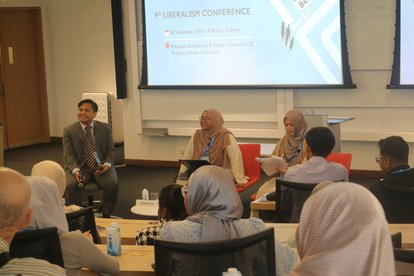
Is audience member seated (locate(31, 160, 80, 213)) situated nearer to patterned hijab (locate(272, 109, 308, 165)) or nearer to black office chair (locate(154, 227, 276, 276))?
black office chair (locate(154, 227, 276, 276))

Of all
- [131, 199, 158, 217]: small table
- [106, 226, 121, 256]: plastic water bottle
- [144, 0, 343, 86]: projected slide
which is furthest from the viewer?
[144, 0, 343, 86]: projected slide

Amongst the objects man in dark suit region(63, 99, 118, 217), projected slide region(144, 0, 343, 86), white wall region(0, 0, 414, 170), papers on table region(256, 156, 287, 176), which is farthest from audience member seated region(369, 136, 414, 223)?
projected slide region(144, 0, 343, 86)

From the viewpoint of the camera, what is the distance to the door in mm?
10523

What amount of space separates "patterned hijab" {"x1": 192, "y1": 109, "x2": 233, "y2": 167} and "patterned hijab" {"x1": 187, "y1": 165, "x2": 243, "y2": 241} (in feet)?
10.1

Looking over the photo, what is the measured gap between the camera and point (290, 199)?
3.96 metres

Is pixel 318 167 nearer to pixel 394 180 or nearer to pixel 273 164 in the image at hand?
pixel 394 180

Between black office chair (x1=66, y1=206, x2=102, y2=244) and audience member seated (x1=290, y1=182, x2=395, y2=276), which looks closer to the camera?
audience member seated (x1=290, y1=182, x2=395, y2=276)

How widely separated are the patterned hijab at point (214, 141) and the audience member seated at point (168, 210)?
259 cm

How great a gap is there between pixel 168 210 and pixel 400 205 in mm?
1392

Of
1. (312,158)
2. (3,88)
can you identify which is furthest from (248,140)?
(3,88)

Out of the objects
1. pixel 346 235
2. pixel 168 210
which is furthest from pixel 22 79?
pixel 346 235

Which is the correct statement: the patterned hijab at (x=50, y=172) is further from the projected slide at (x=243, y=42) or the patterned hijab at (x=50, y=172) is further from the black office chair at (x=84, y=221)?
the projected slide at (x=243, y=42)

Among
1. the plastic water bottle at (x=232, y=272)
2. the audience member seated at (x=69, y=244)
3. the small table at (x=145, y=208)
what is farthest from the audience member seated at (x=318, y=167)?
the plastic water bottle at (x=232, y=272)

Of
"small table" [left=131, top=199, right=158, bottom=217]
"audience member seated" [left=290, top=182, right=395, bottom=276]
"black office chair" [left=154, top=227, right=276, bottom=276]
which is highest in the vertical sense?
"audience member seated" [left=290, top=182, right=395, bottom=276]
